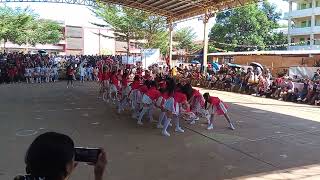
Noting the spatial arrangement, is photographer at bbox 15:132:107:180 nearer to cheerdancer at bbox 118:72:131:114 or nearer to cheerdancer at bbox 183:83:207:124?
cheerdancer at bbox 183:83:207:124

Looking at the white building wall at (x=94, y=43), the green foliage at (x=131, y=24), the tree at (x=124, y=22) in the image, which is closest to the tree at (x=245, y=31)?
the green foliage at (x=131, y=24)

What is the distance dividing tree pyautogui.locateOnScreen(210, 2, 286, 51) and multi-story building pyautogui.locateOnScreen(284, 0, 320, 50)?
6.06ft

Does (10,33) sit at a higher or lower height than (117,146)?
higher

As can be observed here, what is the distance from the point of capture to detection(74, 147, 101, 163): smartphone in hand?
2.03 meters

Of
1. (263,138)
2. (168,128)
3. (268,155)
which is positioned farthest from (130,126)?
(268,155)

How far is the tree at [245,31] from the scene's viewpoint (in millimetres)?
55531

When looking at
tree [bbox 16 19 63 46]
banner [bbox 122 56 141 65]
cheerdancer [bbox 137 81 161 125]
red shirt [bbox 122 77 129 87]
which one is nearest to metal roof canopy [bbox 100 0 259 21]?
banner [bbox 122 56 141 65]

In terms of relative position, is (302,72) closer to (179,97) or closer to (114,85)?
(114,85)

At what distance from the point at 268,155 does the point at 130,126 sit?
431 cm

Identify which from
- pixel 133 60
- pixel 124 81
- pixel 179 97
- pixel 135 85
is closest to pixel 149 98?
pixel 179 97

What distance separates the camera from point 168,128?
10992 mm

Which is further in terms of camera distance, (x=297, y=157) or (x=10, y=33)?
(x=10, y=33)

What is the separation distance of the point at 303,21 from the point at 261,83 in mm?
39993

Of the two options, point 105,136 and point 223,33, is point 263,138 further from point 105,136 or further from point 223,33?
point 223,33
